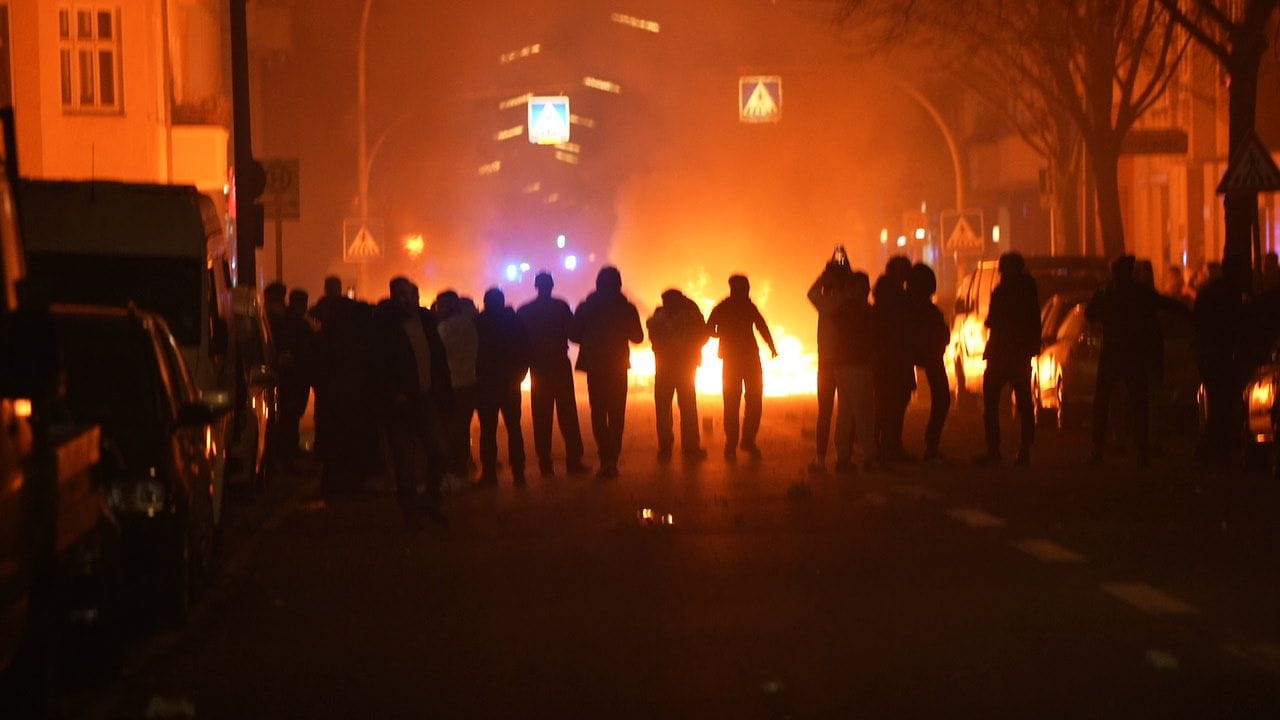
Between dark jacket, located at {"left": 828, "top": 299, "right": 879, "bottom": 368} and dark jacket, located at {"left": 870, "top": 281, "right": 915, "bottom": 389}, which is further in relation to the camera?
dark jacket, located at {"left": 870, "top": 281, "right": 915, "bottom": 389}

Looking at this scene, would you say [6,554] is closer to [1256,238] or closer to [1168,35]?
[1256,238]

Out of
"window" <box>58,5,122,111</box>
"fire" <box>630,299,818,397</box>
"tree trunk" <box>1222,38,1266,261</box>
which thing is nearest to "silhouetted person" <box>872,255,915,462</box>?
"tree trunk" <box>1222,38,1266,261</box>

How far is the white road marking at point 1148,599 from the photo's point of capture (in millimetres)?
10383

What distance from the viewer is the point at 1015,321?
1862 centimetres

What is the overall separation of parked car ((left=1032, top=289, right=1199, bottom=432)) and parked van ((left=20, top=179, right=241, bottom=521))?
906 cm

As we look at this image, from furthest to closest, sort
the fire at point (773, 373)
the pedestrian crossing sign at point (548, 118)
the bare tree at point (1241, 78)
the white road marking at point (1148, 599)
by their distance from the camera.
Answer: the fire at point (773, 373)
the pedestrian crossing sign at point (548, 118)
the bare tree at point (1241, 78)
the white road marking at point (1148, 599)

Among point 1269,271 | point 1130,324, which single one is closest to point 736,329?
point 1130,324

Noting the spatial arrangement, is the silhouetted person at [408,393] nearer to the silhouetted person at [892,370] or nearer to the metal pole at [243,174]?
the silhouetted person at [892,370]

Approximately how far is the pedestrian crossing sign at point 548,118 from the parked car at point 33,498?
88.0ft

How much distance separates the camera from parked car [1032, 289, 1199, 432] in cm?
2134

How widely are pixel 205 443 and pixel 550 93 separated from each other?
2519 cm

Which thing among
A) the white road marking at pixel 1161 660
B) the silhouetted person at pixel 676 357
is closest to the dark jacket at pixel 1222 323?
the silhouetted person at pixel 676 357

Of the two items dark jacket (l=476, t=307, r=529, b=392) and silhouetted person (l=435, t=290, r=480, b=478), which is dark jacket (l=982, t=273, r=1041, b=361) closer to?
dark jacket (l=476, t=307, r=529, b=392)

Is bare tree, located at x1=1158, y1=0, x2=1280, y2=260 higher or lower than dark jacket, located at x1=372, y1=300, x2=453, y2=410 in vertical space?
higher
